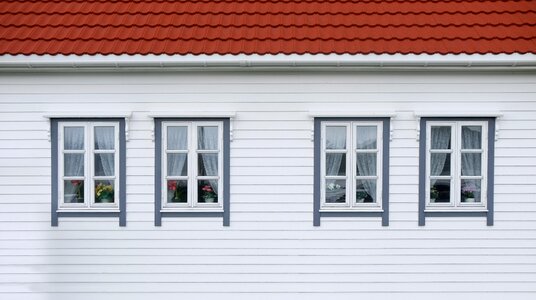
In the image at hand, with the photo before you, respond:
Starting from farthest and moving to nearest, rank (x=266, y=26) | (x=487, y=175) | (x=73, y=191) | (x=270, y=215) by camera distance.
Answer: (x=266, y=26)
(x=73, y=191)
(x=270, y=215)
(x=487, y=175)

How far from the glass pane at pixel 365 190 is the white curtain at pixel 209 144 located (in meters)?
2.04

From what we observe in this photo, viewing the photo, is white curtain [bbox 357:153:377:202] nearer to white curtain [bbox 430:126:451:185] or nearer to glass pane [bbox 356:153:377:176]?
glass pane [bbox 356:153:377:176]

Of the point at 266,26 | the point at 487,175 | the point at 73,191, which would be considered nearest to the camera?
the point at 487,175

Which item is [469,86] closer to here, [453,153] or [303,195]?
[453,153]

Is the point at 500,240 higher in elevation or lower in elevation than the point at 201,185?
lower

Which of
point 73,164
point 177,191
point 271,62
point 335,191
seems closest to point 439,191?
point 335,191

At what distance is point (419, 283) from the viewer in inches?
351

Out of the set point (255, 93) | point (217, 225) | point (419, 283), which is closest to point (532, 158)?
point (419, 283)

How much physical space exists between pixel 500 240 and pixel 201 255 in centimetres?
428

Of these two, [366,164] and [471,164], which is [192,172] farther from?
[471,164]

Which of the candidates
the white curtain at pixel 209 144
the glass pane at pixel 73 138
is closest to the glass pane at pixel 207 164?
the white curtain at pixel 209 144

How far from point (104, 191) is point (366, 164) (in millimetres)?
3798

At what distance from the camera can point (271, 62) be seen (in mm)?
8609

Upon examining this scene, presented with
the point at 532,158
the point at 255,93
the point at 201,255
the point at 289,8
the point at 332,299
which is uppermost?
the point at 289,8
